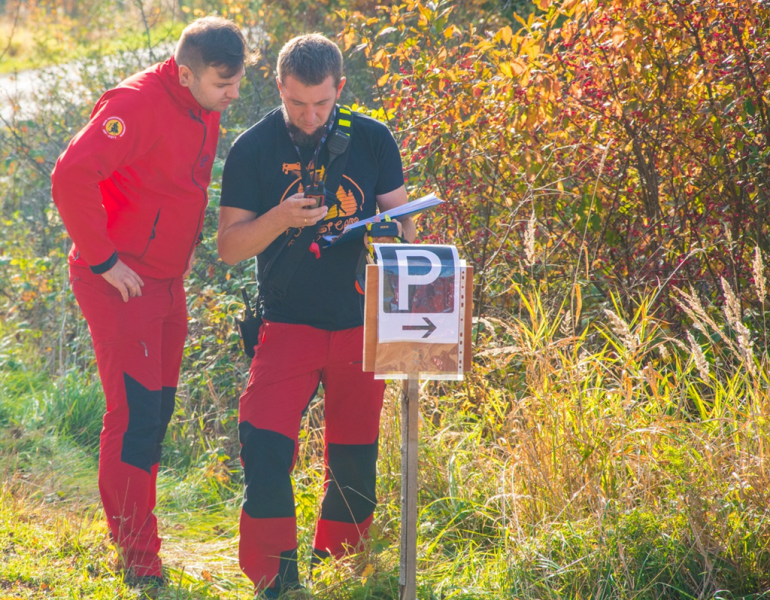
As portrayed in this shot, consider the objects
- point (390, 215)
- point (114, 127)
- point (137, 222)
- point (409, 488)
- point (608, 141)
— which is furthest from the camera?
point (608, 141)

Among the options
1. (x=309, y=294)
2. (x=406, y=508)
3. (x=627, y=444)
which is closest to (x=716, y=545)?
(x=627, y=444)

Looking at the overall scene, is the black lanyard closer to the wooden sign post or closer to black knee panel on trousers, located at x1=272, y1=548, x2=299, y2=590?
the wooden sign post

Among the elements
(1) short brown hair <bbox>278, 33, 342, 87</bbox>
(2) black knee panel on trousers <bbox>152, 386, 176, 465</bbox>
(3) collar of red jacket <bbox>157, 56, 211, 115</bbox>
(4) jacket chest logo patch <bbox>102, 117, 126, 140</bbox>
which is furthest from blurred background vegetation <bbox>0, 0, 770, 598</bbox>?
(4) jacket chest logo patch <bbox>102, 117, 126, 140</bbox>

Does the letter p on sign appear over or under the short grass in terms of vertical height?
over

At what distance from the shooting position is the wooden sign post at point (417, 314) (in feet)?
7.97

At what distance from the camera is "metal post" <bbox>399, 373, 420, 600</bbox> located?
8.41ft

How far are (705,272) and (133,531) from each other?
3.13 metres

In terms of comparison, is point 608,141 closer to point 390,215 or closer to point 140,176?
point 390,215

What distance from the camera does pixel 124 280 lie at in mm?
3104

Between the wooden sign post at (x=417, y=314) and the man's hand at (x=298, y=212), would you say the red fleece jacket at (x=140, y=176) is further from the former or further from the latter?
the wooden sign post at (x=417, y=314)

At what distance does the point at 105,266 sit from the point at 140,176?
0.39 m

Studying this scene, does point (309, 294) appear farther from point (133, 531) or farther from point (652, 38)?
point (652, 38)

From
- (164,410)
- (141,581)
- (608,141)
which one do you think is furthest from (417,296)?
(608,141)

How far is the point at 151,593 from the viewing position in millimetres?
3088
